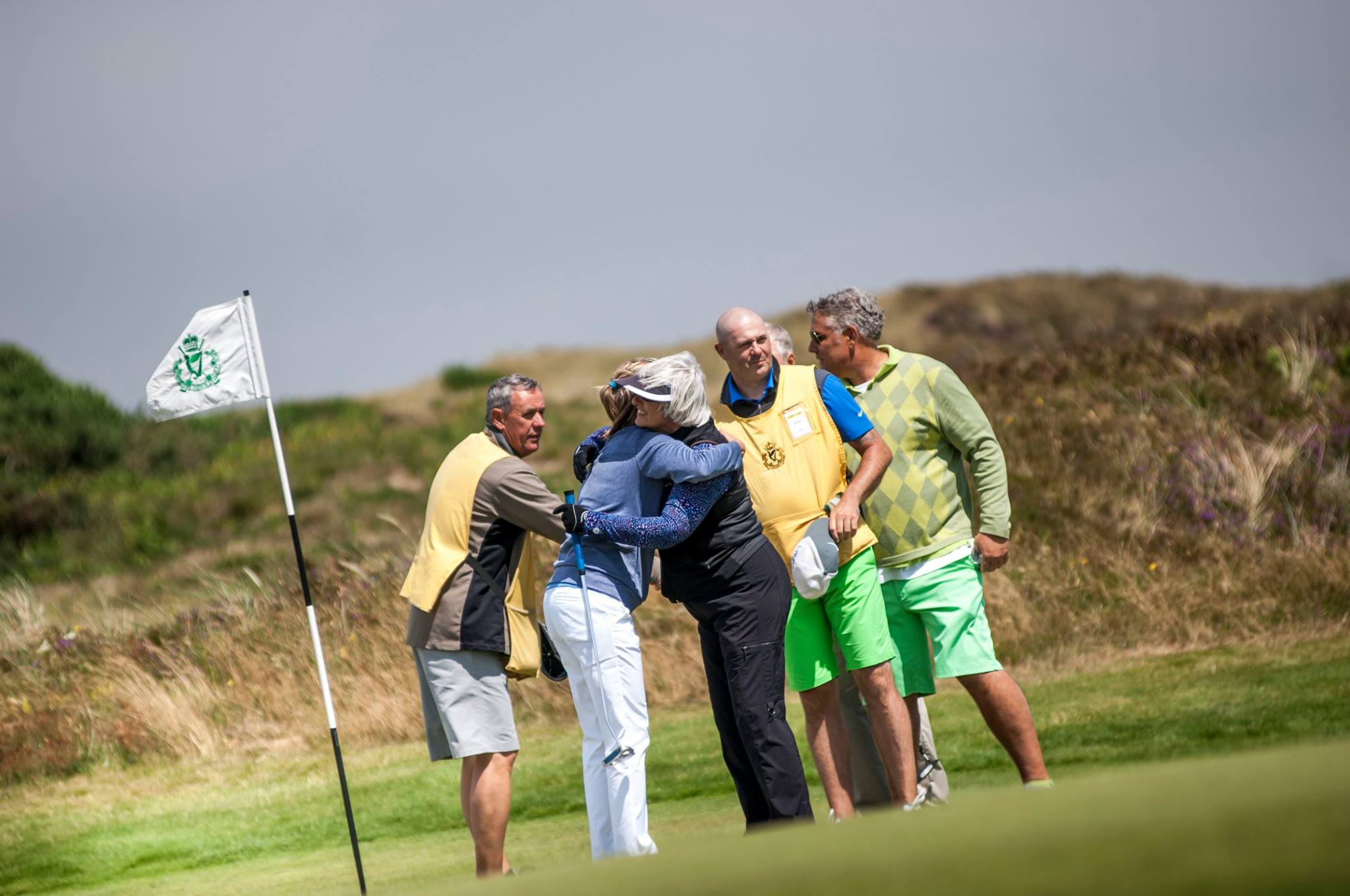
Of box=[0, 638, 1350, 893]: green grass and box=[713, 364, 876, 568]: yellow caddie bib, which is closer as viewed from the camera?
box=[713, 364, 876, 568]: yellow caddie bib

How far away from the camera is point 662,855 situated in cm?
191

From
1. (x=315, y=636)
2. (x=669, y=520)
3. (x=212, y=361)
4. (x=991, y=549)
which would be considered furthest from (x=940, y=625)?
(x=212, y=361)

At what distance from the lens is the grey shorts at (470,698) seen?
16.4 ft

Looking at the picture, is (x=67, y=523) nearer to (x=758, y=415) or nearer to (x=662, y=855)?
(x=758, y=415)

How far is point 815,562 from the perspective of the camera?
15.4ft

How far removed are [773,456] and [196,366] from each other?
3.22m

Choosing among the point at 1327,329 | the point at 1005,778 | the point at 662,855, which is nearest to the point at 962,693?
the point at 1005,778

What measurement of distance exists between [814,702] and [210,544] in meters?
36.7

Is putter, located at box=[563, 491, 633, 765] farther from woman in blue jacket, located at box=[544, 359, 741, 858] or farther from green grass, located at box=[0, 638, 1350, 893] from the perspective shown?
green grass, located at box=[0, 638, 1350, 893]

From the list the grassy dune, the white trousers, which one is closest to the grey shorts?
the white trousers

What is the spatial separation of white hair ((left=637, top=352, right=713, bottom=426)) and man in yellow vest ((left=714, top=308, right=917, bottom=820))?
0.30 m

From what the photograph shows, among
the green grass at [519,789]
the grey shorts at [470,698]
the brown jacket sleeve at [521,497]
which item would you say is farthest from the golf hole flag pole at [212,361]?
the brown jacket sleeve at [521,497]

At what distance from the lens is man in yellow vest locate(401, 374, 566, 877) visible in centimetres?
495

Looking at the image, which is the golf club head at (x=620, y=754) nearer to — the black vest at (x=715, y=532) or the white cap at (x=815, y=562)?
the black vest at (x=715, y=532)
